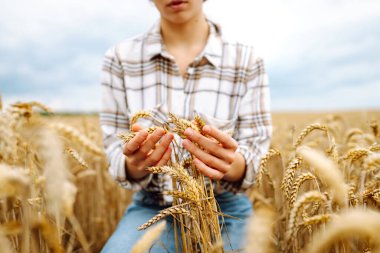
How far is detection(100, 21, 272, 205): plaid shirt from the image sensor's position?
→ 182 centimetres

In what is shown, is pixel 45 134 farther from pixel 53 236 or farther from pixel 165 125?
pixel 165 125

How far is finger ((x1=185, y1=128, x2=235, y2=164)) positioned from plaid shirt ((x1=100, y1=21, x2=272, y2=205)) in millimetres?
535

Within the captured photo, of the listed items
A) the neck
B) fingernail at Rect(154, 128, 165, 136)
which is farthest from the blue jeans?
the neck

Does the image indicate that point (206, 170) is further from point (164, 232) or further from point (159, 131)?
point (164, 232)

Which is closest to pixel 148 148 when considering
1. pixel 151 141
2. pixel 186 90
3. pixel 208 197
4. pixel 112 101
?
pixel 151 141

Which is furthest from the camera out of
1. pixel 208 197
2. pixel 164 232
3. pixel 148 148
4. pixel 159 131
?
pixel 164 232

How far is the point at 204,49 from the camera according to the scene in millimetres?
1854

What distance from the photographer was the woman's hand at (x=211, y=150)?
108 cm

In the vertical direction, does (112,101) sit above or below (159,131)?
above

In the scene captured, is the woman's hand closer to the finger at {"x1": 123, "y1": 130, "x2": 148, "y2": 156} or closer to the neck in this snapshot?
the finger at {"x1": 123, "y1": 130, "x2": 148, "y2": 156}

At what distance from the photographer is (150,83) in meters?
1.88

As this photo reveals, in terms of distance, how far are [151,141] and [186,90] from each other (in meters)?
0.70

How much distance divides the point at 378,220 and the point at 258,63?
1.48 m

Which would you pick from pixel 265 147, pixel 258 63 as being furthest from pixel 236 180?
pixel 258 63
